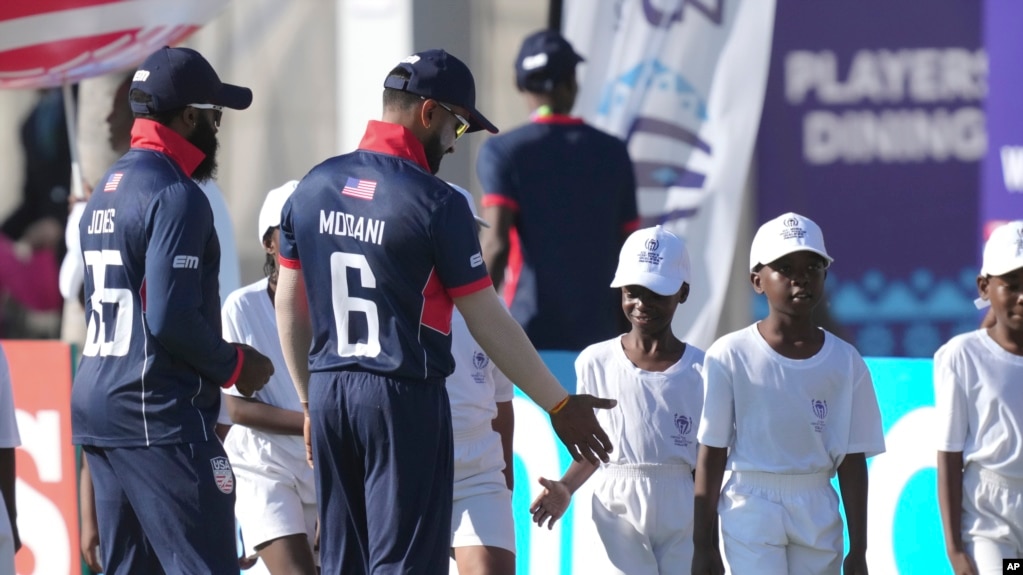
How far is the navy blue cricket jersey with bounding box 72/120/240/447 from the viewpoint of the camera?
456 centimetres

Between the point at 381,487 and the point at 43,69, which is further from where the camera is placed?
the point at 43,69

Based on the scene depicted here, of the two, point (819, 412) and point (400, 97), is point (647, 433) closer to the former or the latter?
point (819, 412)

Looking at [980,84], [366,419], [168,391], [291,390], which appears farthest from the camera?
[980,84]

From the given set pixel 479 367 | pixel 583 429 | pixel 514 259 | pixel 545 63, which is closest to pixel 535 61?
pixel 545 63

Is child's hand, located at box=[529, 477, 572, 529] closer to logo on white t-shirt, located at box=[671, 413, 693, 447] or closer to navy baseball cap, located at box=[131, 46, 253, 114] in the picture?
logo on white t-shirt, located at box=[671, 413, 693, 447]

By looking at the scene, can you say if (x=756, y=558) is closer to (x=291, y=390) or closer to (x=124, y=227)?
(x=291, y=390)

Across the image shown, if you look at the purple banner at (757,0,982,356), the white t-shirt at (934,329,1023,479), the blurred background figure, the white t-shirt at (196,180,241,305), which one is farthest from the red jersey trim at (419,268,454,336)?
the blurred background figure

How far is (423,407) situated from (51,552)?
10.9 feet

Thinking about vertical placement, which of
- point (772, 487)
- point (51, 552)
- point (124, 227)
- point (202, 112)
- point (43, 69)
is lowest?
point (51, 552)

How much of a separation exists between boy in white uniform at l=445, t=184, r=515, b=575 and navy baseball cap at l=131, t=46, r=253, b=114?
870mm

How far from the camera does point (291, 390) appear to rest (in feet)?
18.5

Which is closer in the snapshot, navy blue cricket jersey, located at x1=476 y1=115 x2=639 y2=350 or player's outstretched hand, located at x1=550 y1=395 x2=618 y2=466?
player's outstretched hand, located at x1=550 y1=395 x2=618 y2=466

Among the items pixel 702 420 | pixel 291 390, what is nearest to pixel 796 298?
pixel 702 420

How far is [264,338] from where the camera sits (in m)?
5.66
